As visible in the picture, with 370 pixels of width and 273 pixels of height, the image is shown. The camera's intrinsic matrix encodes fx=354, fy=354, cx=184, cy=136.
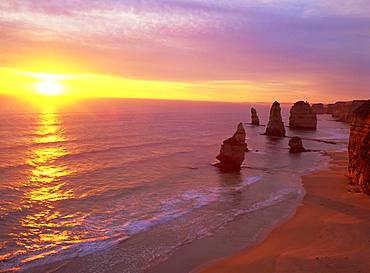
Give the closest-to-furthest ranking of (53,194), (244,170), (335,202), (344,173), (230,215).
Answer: (230,215), (335,202), (53,194), (344,173), (244,170)

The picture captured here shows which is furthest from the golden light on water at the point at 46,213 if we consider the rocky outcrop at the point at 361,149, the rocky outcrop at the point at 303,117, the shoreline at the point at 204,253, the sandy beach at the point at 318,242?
the rocky outcrop at the point at 303,117

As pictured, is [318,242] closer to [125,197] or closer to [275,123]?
[125,197]

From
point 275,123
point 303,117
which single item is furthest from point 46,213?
point 303,117

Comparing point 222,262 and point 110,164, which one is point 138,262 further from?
point 110,164

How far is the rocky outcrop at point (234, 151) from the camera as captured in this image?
44.6m

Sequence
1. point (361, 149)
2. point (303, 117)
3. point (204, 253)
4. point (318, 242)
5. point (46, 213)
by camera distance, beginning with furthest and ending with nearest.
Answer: point (303, 117)
point (361, 149)
point (46, 213)
point (318, 242)
point (204, 253)

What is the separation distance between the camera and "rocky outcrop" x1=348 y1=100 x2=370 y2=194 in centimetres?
3191

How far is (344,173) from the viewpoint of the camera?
42688 mm

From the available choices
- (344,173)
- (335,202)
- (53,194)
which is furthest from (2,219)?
(344,173)

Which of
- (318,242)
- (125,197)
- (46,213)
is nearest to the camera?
(318,242)

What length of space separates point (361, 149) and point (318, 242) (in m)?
15.3

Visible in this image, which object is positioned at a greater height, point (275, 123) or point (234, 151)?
point (275, 123)

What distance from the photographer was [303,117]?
114 metres

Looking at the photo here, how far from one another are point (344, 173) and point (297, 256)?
27324mm
